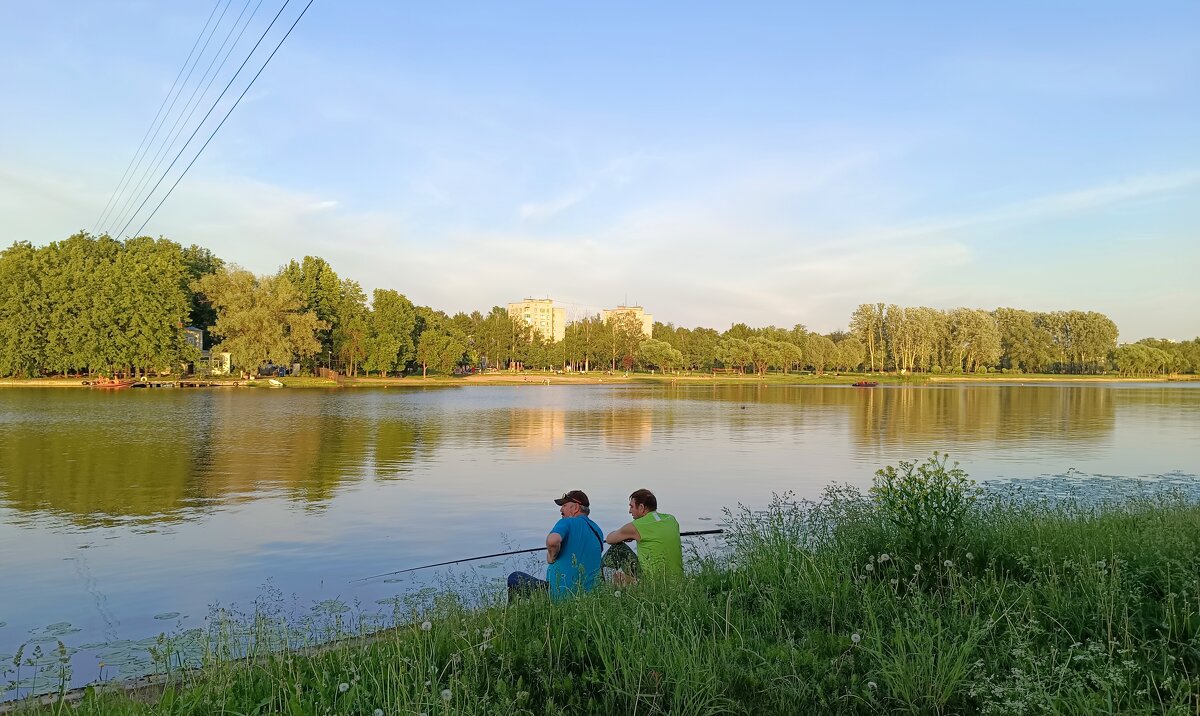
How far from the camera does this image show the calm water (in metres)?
10.1

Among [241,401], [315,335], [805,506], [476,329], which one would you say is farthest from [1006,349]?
[805,506]

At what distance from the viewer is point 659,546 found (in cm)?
756

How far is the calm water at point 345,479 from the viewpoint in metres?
10.1

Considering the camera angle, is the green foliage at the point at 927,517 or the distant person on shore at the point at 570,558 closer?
the green foliage at the point at 927,517

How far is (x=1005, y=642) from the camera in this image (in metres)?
5.07

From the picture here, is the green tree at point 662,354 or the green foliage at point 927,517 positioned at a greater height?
the green tree at point 662,354

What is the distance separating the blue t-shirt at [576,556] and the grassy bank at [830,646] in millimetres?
664

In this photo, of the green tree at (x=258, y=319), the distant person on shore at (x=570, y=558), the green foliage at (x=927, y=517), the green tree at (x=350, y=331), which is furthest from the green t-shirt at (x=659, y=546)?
the green tree at (x=350, y=331)

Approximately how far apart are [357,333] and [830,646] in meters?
91.7

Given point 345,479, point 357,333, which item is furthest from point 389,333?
point 345,479

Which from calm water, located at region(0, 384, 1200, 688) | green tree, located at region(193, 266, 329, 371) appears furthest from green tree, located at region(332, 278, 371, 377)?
calm water, located at region(0, 384, 1200, 688)

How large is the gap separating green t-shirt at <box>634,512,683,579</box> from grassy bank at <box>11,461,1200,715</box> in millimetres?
498

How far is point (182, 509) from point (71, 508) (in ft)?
7.04

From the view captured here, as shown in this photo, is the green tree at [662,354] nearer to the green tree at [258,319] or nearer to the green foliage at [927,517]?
the green tree at [258,319]
